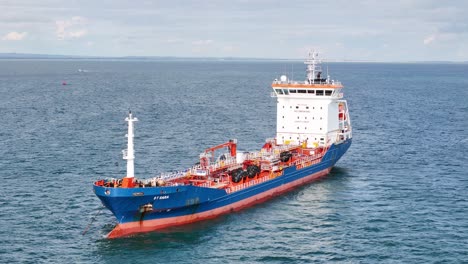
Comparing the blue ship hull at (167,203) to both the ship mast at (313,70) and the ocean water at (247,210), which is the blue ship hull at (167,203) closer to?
the ocean water at (247,210)

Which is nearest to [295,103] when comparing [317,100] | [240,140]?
[317,100]

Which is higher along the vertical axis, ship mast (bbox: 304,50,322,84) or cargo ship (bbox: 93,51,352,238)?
ship mast (bbox: 304,50,322,84)

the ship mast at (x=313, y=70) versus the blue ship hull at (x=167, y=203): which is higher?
the ship mast at (x=313, y=70)

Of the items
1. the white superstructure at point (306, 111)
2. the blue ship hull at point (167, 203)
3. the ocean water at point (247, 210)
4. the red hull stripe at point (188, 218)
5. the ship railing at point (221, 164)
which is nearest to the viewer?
the ocean water at point (247, 210)

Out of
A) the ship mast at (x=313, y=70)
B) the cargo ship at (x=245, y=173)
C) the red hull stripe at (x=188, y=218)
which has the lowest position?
the red hull stripe at (x=188, y=218)

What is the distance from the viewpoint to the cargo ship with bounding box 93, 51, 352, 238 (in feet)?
138

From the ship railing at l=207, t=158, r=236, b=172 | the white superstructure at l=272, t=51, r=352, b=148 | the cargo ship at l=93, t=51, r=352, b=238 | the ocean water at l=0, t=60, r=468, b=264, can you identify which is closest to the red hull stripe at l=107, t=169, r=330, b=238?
the cargo ship at l=93, t=51, r=352, b=238

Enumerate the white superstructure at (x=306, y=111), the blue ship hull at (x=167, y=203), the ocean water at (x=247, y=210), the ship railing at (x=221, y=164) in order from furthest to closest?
1. the white superstructure at (x=306, y=111)
2. the ship railing at (x=221, y=164)
3. the blue ship hull at (x=167, y=203)
4. the ocean water at (x=247, y=210)

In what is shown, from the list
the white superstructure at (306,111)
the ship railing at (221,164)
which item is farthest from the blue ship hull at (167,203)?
the white superstructure at (306,111)

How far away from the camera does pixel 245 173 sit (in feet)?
171

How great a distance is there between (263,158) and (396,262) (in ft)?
68.1

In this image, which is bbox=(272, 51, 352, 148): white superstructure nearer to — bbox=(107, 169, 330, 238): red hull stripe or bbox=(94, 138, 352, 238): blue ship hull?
bbox=(107, 169, 330, 238): red hull stripe

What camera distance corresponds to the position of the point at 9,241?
40281 mm

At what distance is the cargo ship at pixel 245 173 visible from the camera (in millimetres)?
42156
